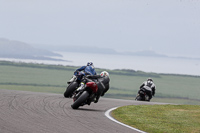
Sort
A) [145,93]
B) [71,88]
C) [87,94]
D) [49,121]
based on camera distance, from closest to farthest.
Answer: [49,121] < [87,94] < [71,88] < [145,93]

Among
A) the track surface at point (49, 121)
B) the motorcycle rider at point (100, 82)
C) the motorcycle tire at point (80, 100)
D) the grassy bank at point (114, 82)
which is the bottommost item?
the grassy bank at point (114, 82)

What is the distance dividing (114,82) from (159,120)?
109 metres

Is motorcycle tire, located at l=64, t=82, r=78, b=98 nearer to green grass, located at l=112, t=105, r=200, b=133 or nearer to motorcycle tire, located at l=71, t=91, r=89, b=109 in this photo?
green grass, located at l=112, t=105, r=200, b=133

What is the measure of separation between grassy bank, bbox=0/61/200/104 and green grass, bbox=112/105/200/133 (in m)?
70.1

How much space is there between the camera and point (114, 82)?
126m

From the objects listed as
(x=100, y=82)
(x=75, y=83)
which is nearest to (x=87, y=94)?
(x=100, y=82)

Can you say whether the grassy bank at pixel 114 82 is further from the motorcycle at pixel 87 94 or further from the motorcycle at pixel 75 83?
the motorcycle at pixel 87 94

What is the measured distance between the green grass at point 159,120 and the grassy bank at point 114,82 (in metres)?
70.1

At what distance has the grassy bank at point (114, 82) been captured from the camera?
316 feet

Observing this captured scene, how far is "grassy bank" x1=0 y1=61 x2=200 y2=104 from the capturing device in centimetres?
9631

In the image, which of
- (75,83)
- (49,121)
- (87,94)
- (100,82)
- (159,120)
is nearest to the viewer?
(49,121)

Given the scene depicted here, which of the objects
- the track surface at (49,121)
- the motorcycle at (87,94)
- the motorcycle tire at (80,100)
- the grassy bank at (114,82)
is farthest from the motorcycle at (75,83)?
the grassy bank at (114,82)

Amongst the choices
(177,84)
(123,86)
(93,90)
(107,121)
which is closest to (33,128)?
(107,121)

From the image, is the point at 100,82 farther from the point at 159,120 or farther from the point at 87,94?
the point at 159,120
